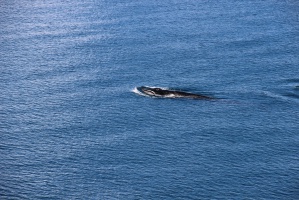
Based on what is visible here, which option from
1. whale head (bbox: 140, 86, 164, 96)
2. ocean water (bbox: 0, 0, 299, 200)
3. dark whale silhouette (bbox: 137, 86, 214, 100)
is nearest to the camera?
ocean water (bbox: 0, 0, 299, 200)

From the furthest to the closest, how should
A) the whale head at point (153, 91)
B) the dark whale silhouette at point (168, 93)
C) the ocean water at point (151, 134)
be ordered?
1. the whale head at point (153, 91)
2. the dark whale silhouette at point (168, 93)
3. the ocean water at point (151, 134)

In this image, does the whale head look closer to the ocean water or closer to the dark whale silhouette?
the dark whale silhouette

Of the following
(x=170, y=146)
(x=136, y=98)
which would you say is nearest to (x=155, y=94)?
(x=136, y=98)

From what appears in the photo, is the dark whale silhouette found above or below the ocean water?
above

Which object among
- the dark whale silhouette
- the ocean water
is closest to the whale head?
the dark whale silhouette

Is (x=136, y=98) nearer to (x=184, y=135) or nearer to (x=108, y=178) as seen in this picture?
(x=184, y=135)

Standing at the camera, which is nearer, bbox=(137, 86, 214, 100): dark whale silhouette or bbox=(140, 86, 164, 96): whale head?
bbox=(137, 86, 214, 100): dark whale silhouette

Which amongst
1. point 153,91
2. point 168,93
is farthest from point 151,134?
point 153,91

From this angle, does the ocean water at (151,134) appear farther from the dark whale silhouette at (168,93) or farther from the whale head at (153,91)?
the whale head at (153,91)

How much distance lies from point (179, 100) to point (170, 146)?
2769 centimetres

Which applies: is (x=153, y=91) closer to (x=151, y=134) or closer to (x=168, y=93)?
(x=168, y=93)

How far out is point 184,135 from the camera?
15775cm

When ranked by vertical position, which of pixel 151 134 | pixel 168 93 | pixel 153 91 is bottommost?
pixel 151 134

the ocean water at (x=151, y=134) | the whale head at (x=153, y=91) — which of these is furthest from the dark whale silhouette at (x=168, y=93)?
the ocean water at (x=151, y=134)
